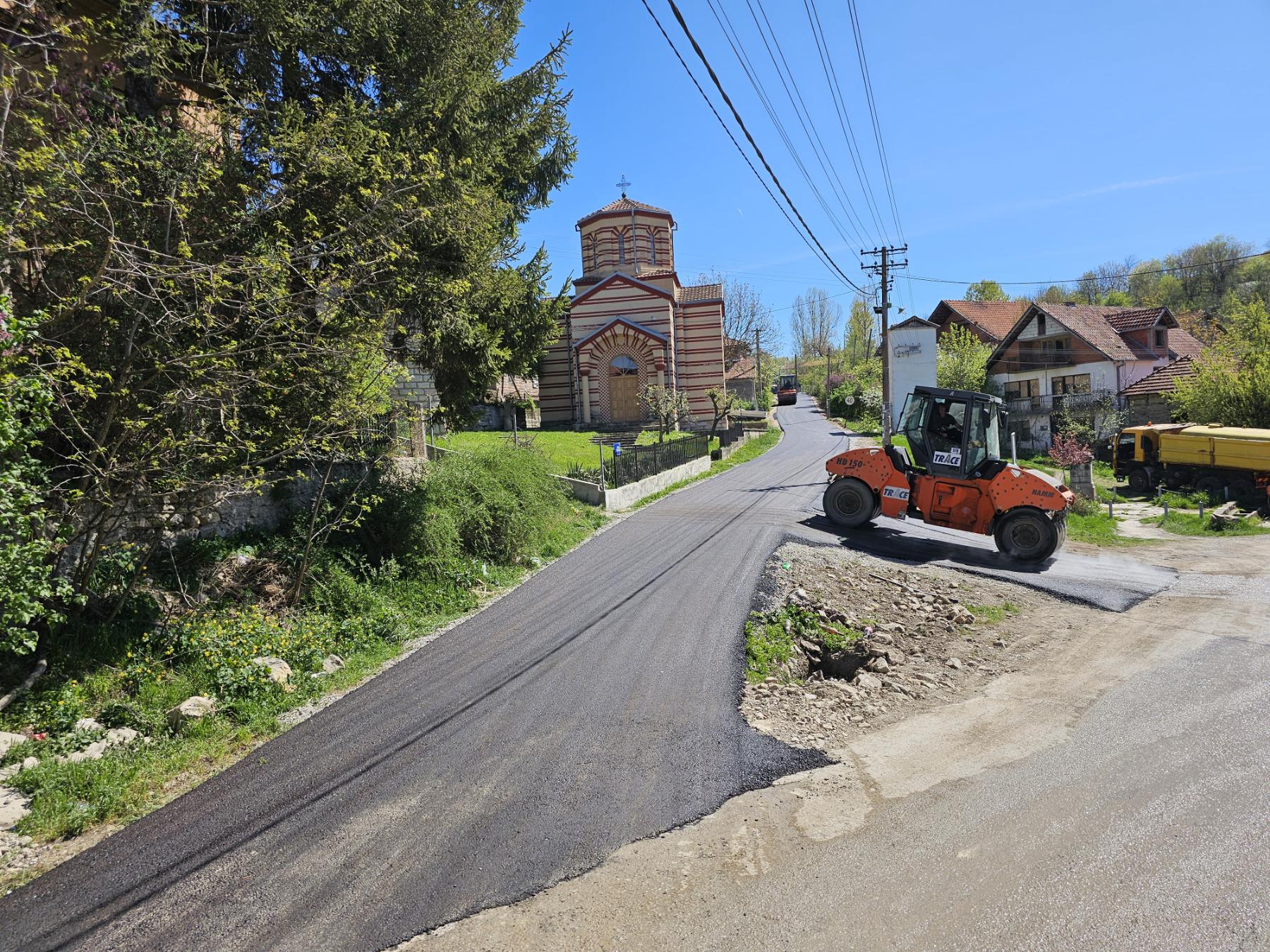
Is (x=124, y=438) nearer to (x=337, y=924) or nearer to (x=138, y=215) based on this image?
(x=138, y=215)

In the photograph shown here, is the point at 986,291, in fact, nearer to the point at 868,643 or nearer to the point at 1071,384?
the point at 1071,384

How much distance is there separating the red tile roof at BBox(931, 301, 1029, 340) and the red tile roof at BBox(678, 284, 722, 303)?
68.6ft

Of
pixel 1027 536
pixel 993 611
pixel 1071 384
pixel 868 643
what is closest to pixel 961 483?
pixel 1027 536

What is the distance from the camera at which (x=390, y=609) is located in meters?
9.65

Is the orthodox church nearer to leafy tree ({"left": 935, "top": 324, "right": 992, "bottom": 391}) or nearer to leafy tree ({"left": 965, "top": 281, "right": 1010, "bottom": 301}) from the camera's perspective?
leafy tree ({"left": 935, "top": 324, "right": 992, "bottom": 391})

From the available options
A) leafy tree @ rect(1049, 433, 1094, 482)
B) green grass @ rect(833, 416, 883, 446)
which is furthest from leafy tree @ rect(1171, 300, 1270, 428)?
green grass @ rect(833, 416, 883, 446)

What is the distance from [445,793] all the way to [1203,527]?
67.0 ft

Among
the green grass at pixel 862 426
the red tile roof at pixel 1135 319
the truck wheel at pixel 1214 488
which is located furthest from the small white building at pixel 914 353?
the truck wheel at pixel 1214 488

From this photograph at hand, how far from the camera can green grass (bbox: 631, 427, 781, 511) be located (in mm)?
21308

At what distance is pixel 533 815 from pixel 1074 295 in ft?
297

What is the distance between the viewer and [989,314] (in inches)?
2173

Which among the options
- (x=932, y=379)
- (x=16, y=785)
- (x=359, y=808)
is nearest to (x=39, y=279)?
(x=16, y=785)

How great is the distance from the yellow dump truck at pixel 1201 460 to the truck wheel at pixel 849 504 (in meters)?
14.4

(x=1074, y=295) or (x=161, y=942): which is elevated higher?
(x=1074, y=295)
